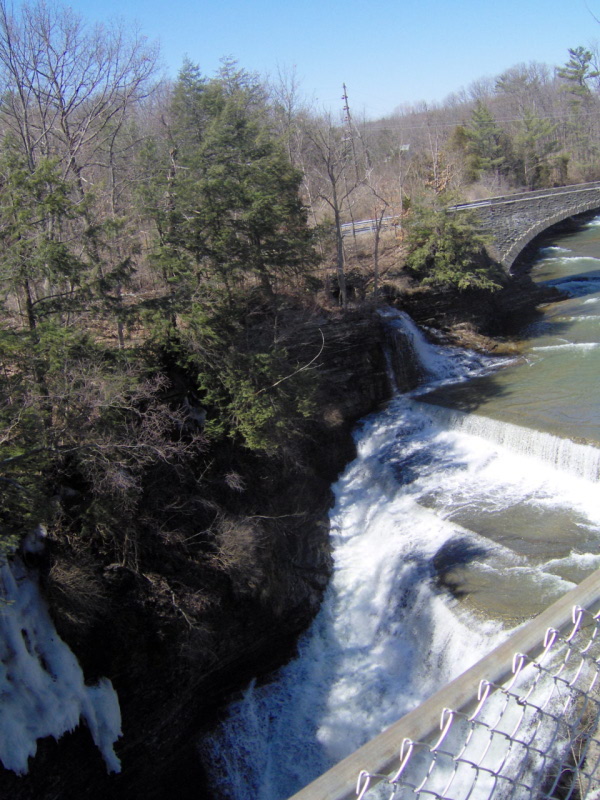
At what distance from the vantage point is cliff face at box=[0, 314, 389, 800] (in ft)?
28.1

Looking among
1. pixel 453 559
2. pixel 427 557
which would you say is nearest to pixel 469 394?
pixel 427 557

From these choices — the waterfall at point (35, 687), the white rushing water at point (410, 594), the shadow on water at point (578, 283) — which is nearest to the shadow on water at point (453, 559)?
the white rushing water at point (410, 594)

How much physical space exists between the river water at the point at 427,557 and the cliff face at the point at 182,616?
1.84 feet

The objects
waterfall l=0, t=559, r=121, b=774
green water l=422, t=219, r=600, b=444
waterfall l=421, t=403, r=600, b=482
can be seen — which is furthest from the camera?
green water l=422, t=219, r=600, b=444

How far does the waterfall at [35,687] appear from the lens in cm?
748

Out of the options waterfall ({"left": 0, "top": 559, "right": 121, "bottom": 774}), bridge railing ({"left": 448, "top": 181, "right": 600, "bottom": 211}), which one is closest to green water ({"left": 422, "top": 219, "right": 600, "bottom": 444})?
bridge railing ({"left": 448, "top": 181, "right": 600, "bottom": 211})

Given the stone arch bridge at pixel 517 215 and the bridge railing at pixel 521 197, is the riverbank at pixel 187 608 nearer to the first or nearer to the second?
the stone arch bridge at pixel 517 215

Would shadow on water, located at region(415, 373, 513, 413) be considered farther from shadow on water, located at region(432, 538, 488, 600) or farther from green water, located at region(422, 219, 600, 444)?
shadow on water, located at region(432, 538, 488, 600)

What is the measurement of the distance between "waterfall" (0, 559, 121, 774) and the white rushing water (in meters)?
2.45

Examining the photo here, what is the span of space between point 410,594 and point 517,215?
20.6 metres

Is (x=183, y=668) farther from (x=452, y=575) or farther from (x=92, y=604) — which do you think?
(x=452, y=575)

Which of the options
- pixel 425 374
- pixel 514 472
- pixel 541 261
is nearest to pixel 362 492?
pixel 514 472

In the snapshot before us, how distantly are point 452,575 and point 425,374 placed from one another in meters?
9.65

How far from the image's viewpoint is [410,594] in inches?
434
